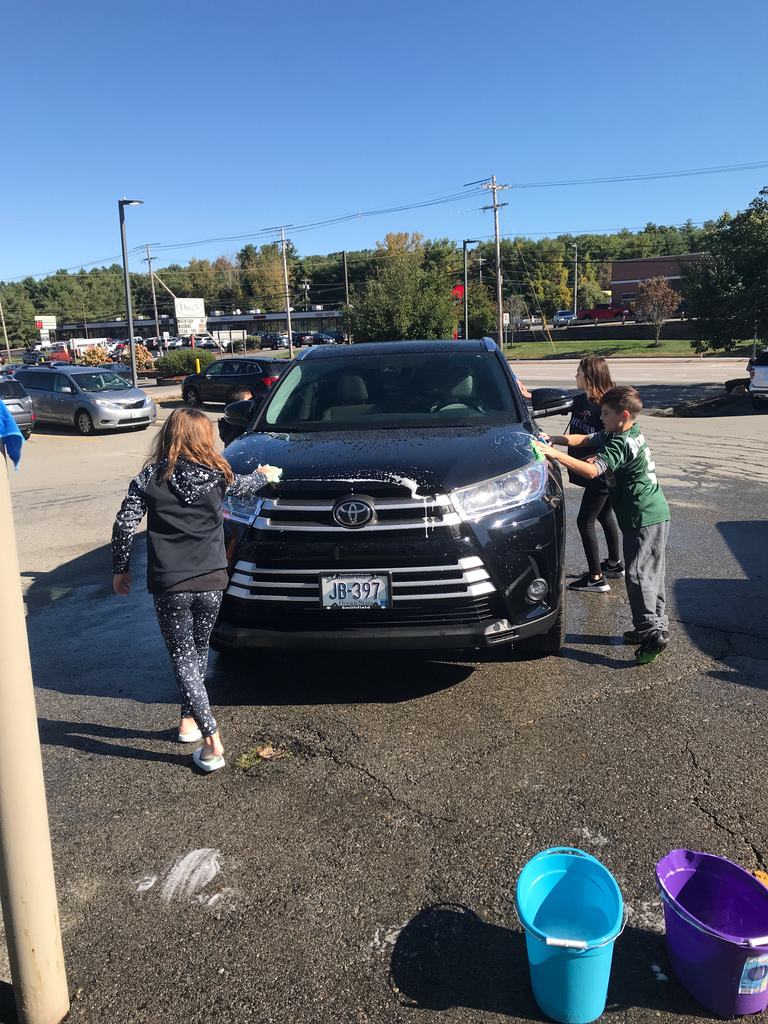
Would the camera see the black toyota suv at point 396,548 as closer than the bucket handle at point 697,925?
No

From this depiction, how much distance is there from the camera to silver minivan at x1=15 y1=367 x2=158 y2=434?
60.7ft

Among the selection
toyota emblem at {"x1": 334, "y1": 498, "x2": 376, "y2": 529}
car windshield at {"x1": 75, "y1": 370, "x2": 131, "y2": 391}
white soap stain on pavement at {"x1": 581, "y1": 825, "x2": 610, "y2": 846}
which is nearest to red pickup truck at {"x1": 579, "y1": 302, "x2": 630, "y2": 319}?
car windshield at {"x1": 75, "y1": 370, "x2": 131, "y2": 391}

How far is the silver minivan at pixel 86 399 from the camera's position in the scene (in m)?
18.5

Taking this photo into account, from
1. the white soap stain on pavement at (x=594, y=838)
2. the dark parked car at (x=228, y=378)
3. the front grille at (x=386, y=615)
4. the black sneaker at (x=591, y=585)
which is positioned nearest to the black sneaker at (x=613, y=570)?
the black sneaker at (x=591, y=585)

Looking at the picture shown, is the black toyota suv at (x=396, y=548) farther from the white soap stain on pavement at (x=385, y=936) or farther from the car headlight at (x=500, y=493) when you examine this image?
the white soap stain on pavement at (x=385, y=936)

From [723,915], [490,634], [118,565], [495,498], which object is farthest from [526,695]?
[118,565]

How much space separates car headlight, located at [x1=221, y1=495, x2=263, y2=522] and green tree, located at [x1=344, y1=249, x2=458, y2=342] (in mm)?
29481

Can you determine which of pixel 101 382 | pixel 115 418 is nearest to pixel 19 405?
pixel 115 418

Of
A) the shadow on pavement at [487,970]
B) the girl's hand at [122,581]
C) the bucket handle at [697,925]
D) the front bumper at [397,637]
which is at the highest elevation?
the girl's hand at [122,581]

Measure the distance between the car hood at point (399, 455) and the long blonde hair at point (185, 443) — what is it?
58 centimetres

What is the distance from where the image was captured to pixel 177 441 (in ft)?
10.6

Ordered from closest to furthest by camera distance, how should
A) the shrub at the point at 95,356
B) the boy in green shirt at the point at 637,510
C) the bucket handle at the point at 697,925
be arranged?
the bucket handle at the point at 697,925
the boy in green shirt at the point at 637,510
the shrub at the point at 95,356

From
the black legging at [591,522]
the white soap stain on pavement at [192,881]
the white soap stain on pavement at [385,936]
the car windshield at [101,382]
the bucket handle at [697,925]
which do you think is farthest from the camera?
the car windshield at [101,382]

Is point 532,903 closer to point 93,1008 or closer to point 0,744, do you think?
point 93,1008
